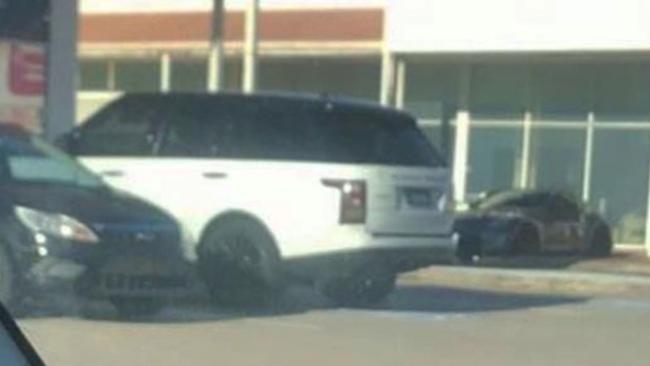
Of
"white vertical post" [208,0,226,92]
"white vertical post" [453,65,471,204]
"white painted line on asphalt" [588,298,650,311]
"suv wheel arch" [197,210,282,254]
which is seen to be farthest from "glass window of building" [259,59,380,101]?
"white painted line on asphalt" [588,298,650,311]

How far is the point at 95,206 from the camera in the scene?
384cm

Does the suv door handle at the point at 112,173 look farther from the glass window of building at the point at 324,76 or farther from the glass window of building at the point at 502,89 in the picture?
the glass window of building at the point at 502,89

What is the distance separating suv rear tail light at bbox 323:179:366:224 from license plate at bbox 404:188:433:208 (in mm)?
160

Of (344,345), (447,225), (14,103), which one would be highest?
(14,103)

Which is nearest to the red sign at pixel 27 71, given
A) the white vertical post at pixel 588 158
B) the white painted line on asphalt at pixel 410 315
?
the white painted line on asphalt at pixel 410 315

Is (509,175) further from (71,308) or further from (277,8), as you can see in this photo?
(71,308)

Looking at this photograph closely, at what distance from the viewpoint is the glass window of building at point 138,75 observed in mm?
4016

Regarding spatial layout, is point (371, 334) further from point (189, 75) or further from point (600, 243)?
point (189, 75)

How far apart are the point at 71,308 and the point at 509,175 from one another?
1186mm

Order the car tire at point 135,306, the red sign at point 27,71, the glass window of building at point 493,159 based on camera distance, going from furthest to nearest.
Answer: the glass window of building at point 493,159 → the red sign at point 27,71 → the car tire at point 135,306

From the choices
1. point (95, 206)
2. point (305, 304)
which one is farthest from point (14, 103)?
point (305, 304)

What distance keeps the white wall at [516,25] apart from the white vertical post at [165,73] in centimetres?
54

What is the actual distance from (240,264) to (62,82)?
0.66 m

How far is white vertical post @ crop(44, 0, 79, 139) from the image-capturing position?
4129 millimetres
